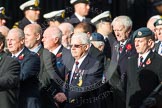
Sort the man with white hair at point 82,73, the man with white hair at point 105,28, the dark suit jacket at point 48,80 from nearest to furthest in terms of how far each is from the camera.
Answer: the man with white hair at point 82,73 < the dark suit jacket at point 48,80 < the man with white hair at point 105,28

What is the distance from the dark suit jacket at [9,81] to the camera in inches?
435

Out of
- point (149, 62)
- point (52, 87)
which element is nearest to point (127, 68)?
point (149, 62)

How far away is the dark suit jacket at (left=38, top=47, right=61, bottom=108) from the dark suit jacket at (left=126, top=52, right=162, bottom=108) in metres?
1.19

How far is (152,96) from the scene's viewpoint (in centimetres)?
1173

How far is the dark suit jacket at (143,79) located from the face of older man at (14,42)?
1.74 meters

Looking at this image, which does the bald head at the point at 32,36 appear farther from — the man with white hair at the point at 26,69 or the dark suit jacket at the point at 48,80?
the man with white hair at the point at 26,69

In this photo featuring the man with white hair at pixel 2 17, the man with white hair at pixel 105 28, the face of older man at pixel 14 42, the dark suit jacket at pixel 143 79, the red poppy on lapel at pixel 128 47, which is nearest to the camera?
the face of older man at pixel 14 42

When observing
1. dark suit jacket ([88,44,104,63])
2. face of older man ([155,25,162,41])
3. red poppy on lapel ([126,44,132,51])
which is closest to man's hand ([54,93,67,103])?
dark suit jacket ([88,44,104,63])

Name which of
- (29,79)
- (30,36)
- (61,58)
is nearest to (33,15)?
(30,36)

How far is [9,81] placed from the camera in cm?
A: 1103

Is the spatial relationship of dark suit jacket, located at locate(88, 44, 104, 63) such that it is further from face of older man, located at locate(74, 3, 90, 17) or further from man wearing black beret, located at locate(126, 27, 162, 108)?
face of older man, located at locate(74, 3, 90, 17)

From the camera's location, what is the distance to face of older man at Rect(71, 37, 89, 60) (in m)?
12.3

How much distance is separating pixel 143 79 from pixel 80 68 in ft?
3.23

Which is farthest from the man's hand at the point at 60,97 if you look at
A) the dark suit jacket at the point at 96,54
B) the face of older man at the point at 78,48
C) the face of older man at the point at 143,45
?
the face of older man at the point at 143,45
